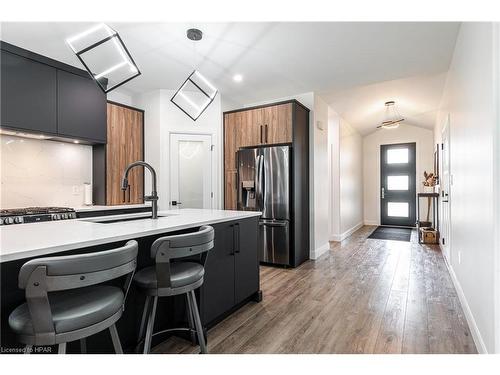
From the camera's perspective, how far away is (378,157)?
26.4ft

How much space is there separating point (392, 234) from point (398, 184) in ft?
6.19

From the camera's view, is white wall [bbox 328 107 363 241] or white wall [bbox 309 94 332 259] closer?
white wall [bbox 309 94 332 259]

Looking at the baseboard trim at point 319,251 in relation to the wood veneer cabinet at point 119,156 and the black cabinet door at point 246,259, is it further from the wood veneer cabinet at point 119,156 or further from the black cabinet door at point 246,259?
the wood veneer cabinet at point 119,156

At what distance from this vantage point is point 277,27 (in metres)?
2.64

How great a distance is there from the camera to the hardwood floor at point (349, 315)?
2.00 meters

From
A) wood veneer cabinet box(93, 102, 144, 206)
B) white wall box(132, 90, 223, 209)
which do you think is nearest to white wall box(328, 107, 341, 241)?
white wall box(132, 90, 223, 209)

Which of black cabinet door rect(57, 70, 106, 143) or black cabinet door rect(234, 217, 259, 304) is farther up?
black cabinet door rect(57, 70, 106, 143)

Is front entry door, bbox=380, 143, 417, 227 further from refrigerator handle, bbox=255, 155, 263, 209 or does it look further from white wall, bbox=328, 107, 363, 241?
refrigerator handle, bbox=255, 155, 263, 209

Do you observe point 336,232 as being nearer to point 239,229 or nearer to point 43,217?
point 239,229

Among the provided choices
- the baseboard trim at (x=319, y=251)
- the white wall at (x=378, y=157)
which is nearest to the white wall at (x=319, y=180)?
the baseboard trim at (x=319, y=251)

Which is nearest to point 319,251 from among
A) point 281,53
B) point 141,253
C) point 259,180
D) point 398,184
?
point 259,180

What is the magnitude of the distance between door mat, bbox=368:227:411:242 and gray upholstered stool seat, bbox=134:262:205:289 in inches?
212

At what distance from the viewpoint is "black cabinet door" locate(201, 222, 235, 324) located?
2131 mm
